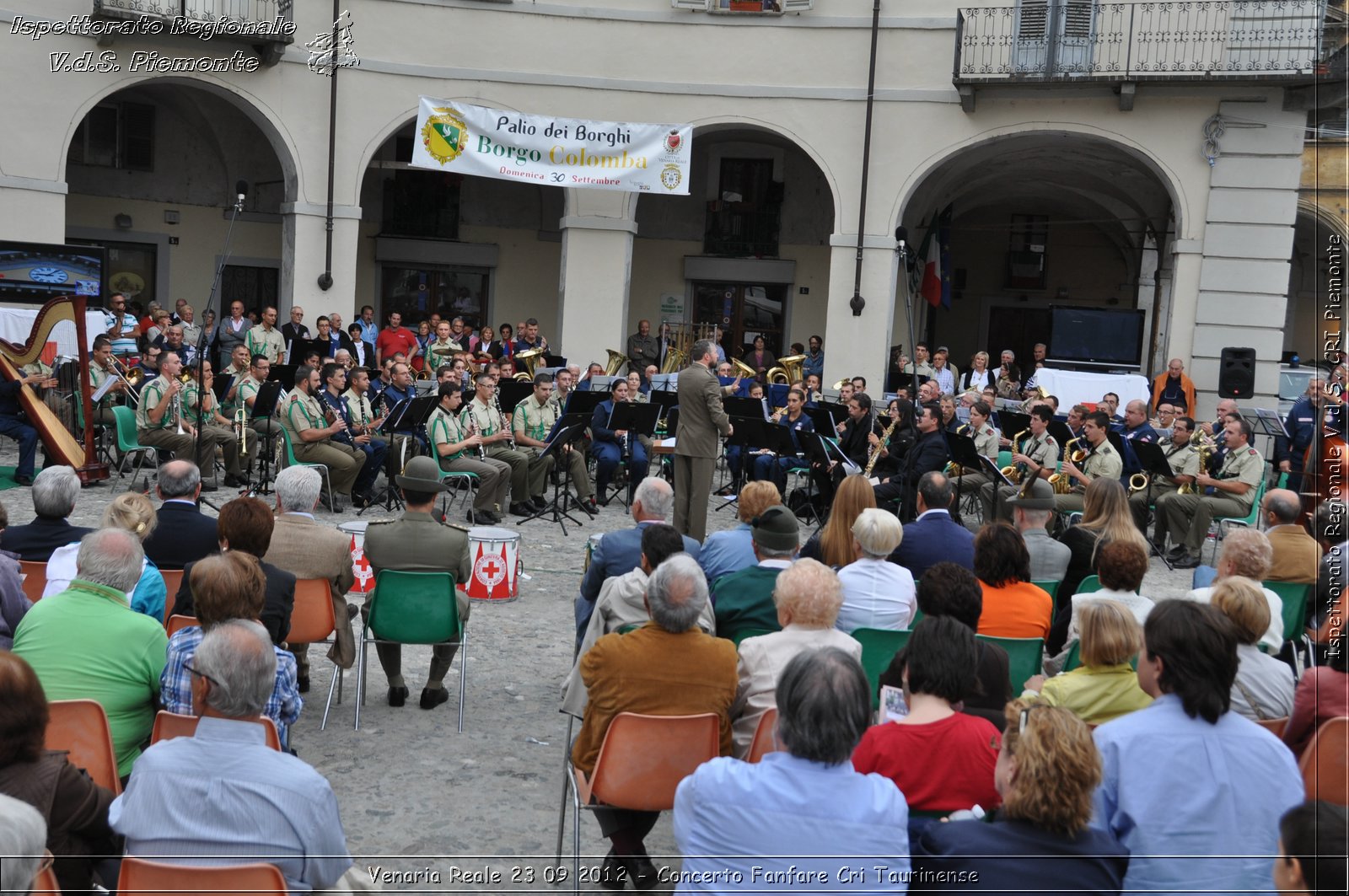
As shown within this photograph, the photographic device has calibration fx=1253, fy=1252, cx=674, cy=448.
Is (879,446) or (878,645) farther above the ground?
(879,446)

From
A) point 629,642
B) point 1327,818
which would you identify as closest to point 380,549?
point 629,642

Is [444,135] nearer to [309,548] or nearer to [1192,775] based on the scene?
[309,548]

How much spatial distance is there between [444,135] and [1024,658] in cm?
1341

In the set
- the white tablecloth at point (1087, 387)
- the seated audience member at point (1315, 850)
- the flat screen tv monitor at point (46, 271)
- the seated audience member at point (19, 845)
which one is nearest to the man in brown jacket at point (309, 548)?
the seated audience member at point (19, 845)

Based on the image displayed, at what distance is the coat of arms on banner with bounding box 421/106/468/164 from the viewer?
16.5 meters

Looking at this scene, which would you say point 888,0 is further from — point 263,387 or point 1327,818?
point 1327,818

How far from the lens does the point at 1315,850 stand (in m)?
2.36

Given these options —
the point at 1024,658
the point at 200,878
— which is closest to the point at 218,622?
the point at 200,878

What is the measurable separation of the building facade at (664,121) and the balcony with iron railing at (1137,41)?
0.04m

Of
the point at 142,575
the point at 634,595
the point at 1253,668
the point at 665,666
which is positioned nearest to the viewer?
the point at 665,666

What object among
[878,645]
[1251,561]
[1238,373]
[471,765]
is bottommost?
[471,765]

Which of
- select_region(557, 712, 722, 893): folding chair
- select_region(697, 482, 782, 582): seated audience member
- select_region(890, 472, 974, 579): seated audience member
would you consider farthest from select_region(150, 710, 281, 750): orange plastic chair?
select_region(890, 472, 974, 579): seated audience member

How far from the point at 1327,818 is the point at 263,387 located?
11055 millimetres

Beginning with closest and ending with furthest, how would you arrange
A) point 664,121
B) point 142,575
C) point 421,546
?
1. point 142,575
2. point 421,546
3. point 664,121
